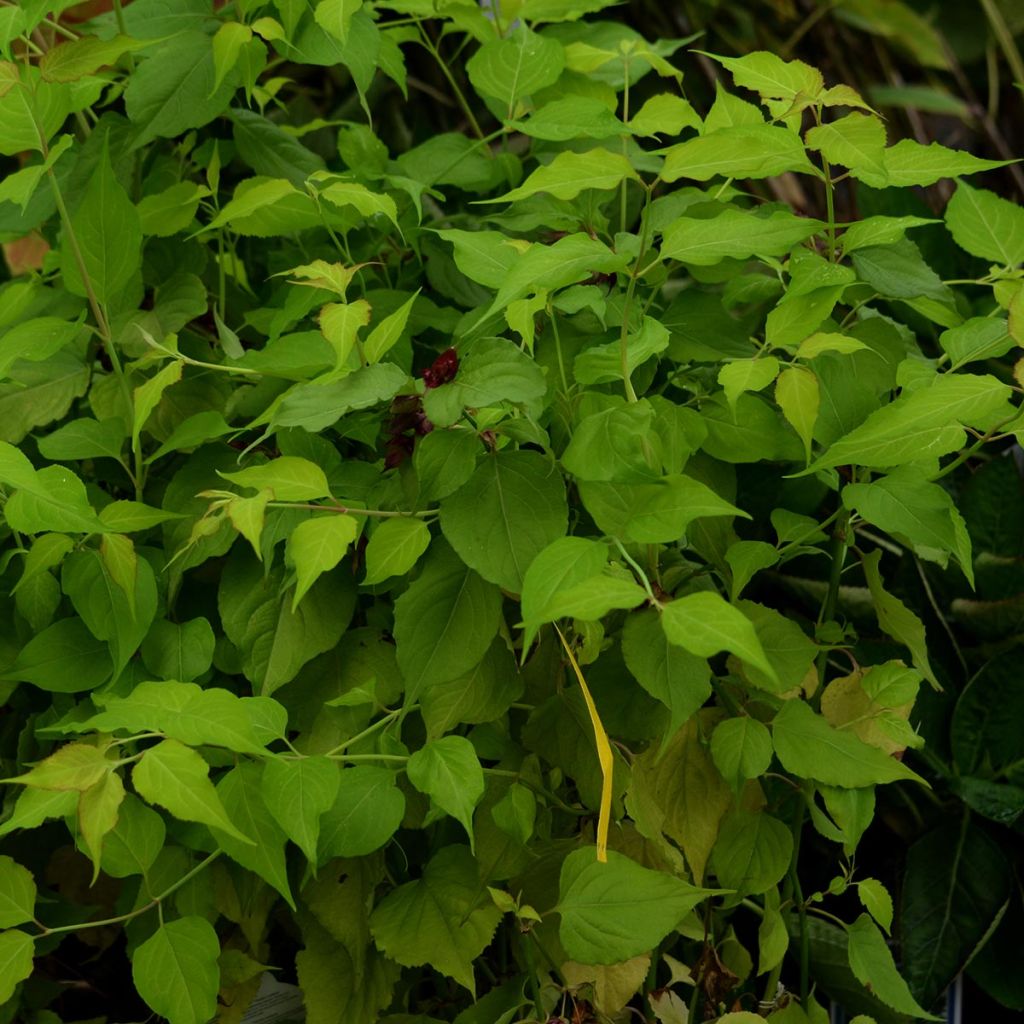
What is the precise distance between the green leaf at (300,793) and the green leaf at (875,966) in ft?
0.92

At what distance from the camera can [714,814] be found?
0.57 meters

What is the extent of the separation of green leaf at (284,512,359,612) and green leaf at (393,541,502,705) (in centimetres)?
4

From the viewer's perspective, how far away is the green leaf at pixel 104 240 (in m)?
0.63

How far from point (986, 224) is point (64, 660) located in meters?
0.50

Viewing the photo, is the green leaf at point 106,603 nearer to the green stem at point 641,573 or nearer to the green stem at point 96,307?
the green stem at point 96,307

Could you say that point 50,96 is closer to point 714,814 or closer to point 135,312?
point 135,312

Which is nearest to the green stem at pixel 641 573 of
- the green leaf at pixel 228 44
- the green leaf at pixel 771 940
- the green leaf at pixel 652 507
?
the green leaf at pixel 652 507

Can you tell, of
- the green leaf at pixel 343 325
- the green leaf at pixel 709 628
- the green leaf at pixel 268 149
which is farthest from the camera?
the green leaf at pixel 268 149

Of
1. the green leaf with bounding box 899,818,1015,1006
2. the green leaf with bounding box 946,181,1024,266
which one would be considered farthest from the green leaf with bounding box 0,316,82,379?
the green leaf with bounding box 899,818,1015,1006

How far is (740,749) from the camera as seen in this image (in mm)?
531

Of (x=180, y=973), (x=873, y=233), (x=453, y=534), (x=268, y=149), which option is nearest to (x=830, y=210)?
(x=873, y=233)

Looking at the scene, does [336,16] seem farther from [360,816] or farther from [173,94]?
[360,816]

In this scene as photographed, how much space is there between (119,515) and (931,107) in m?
1.32

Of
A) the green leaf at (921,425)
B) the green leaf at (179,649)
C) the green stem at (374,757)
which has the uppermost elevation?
the green leaf at (921,425)
